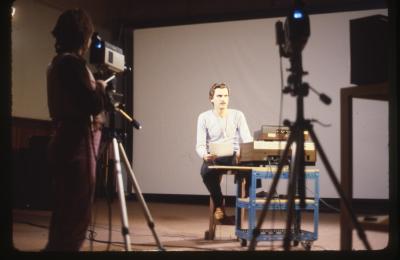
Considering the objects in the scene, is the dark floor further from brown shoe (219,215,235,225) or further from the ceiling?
the ceiling

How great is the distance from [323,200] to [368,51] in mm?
4472

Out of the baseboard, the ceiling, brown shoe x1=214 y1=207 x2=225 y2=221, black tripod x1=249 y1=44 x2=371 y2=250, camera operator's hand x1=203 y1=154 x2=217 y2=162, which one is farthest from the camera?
the ceiling

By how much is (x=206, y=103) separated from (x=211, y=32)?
41.0 inches

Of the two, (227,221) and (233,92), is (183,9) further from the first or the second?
(227,221)

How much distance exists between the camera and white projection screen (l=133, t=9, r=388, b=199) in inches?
225

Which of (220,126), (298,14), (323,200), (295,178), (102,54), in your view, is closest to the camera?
(295,178)

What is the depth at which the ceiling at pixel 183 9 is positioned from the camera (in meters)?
5.89

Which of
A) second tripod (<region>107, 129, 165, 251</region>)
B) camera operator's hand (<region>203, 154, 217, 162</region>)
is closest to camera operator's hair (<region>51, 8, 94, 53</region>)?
second tripod (<region>107, 129, 165, 251</region>)

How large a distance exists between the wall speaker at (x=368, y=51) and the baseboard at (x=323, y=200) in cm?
390

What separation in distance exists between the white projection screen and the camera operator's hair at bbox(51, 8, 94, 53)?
12.7 feet

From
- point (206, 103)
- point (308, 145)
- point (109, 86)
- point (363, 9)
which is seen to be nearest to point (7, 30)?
point (109, 86)

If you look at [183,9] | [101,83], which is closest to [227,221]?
[101,83]

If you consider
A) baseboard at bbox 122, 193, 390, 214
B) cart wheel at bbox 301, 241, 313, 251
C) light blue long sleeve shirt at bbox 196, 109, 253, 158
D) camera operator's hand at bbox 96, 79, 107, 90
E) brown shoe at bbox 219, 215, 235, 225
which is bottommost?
baseboard at bbox 122, 193, 390, 214

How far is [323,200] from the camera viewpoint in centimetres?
601
